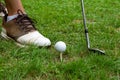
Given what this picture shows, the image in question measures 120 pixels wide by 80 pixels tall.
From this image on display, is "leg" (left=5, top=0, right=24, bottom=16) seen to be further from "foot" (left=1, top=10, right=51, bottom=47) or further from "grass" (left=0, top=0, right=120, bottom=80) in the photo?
"grass" (left=0, top=0, right=120, bottom=80)

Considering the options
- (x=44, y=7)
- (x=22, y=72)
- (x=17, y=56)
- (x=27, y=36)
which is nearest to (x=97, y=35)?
(x=27, y=36)

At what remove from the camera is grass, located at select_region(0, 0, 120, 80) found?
1913 millimetres

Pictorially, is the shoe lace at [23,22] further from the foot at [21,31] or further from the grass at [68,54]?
the grass at [68,54]

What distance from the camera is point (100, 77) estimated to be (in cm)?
188

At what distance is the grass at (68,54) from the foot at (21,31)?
0.22 feet

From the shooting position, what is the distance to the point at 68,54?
2.28 m

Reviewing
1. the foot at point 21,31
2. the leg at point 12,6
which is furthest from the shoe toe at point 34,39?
the leg at point 12,6

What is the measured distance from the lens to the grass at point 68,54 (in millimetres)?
1913

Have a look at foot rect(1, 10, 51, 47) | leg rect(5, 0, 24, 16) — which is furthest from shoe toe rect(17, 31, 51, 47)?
leg rect(5, 0, 24, 16)

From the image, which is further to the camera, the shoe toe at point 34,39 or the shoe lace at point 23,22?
the shoe lace at point 23,22

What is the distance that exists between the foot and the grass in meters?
0.07

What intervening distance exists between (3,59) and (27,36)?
375 mm

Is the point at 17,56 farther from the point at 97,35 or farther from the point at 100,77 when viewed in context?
the point at 97,35

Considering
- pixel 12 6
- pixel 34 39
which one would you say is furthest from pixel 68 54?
pixel 12 6
